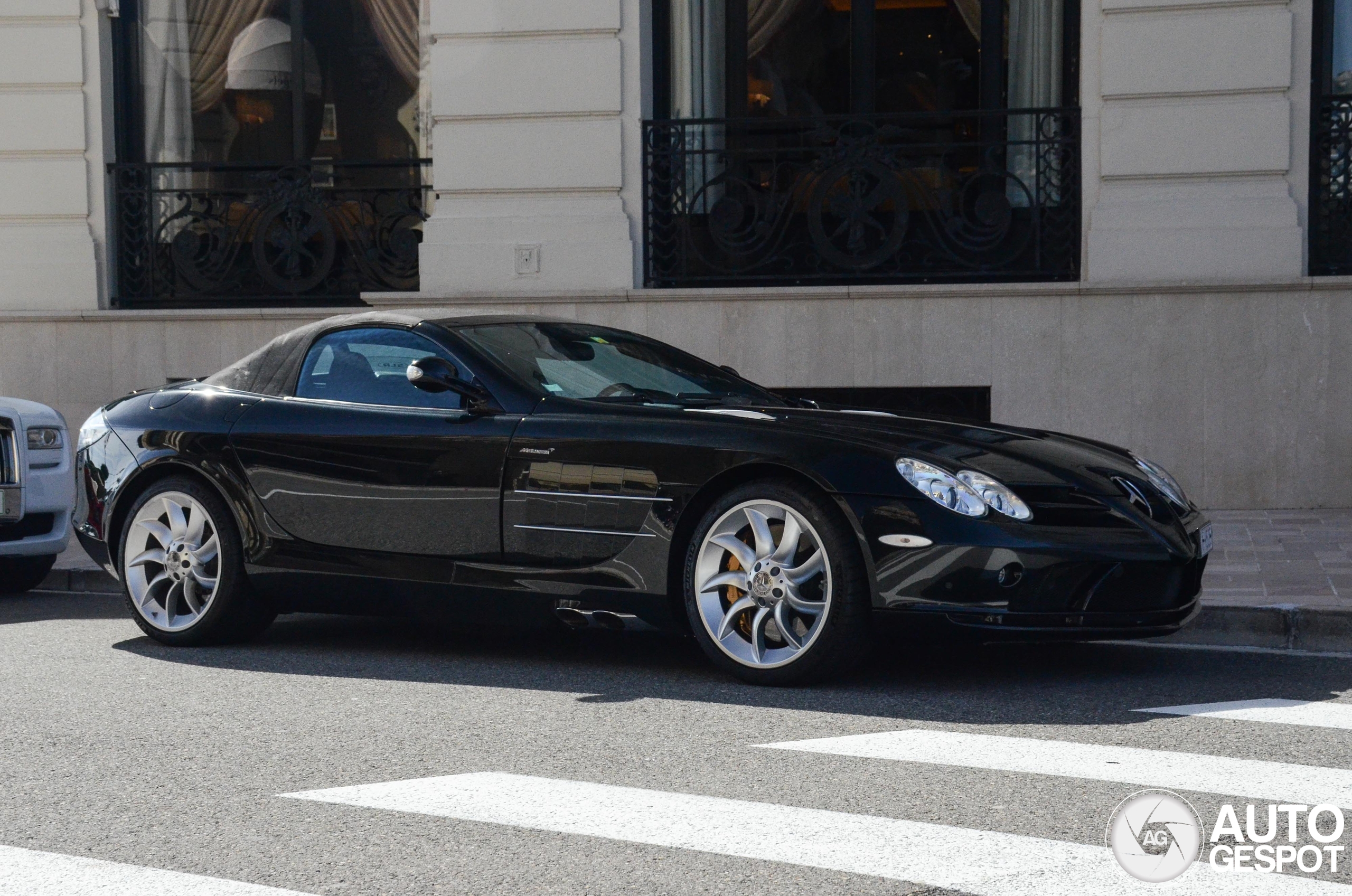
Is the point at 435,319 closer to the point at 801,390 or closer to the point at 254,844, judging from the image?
the point at 254,844

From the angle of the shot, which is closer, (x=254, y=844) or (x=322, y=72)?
(x=254, y=844)

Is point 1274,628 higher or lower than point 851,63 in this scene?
lower

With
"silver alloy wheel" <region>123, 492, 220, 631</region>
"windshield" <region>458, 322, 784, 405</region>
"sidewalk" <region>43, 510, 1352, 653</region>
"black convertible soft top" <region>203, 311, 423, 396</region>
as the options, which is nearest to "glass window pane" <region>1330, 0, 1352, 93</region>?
"sidewalk" <region>43, 510, 1352, 653</region>

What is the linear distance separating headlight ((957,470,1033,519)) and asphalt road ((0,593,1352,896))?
0.63 metres

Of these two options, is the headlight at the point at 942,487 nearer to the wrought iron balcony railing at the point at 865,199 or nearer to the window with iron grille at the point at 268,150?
the wrought iron balcony railing at the point at 865,199

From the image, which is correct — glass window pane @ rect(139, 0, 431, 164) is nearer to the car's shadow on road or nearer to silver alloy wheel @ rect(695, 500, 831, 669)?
the car's shadow on road

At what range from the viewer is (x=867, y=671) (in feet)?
20.3

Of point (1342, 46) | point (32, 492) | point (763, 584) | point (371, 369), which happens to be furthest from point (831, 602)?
point (1342, 46)

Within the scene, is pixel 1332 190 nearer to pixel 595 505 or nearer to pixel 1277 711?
pixel 1277 711

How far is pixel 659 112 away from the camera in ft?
43.0

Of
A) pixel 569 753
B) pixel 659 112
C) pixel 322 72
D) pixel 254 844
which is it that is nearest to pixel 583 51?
pixel 659 112

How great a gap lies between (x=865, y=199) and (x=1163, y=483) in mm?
6545

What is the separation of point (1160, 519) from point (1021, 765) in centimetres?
151

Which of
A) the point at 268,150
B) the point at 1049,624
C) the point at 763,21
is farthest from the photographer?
the point at 268,150
